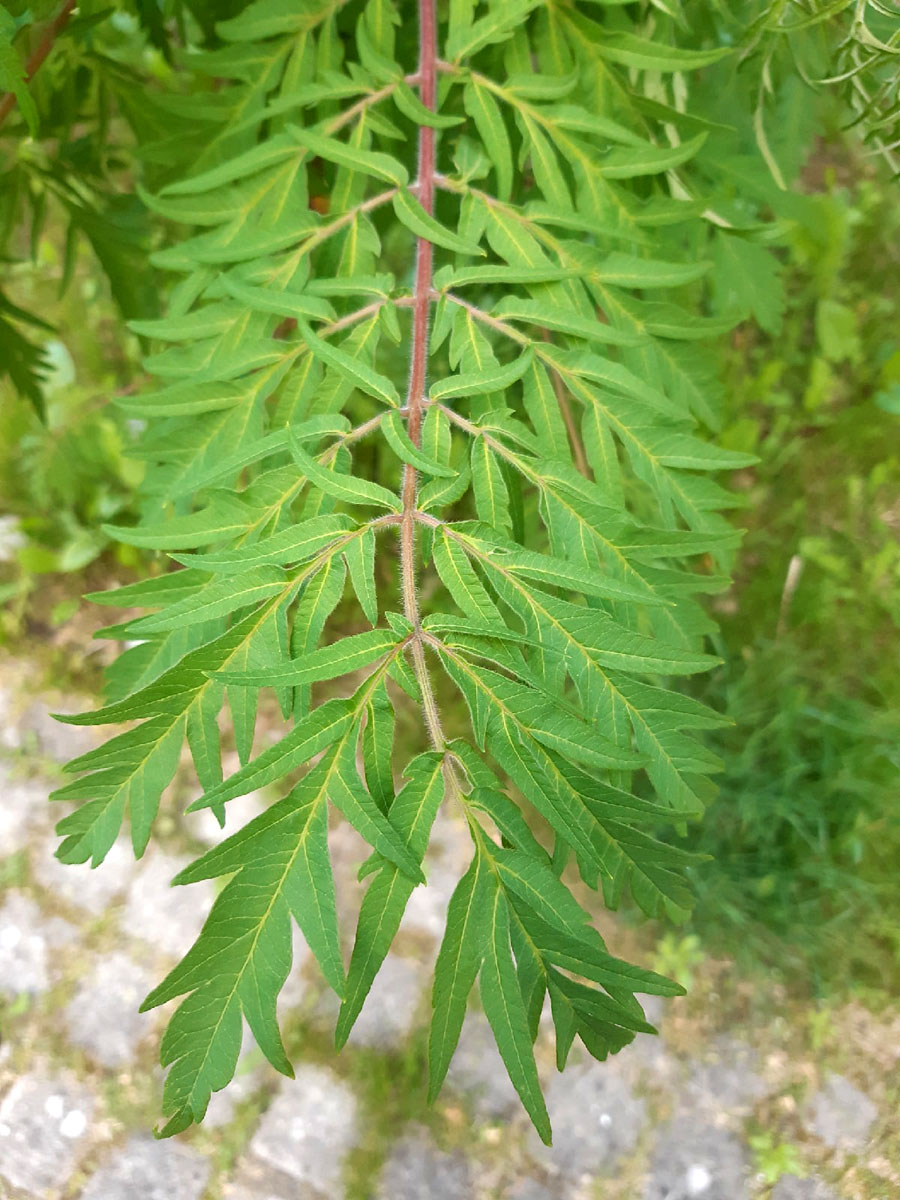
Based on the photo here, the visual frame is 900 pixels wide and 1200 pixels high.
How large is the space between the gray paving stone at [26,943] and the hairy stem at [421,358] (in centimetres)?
162

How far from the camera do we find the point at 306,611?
0.66 metres

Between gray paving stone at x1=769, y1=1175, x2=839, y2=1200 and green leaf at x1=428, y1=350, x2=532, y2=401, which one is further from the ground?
green leaf at x1=428, y1=350, x2=532, y2=401

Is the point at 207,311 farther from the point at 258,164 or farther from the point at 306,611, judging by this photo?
the point at 306,611

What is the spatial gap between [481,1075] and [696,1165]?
42 cm

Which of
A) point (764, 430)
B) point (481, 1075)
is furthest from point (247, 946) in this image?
point (764, 430)

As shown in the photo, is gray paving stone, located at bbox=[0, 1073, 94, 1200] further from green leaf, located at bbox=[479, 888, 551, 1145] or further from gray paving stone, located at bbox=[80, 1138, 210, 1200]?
green leaf, located at bbox=[479, 888, 551, 1145]

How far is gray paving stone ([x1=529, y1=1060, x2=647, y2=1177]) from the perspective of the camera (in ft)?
A: 5.34

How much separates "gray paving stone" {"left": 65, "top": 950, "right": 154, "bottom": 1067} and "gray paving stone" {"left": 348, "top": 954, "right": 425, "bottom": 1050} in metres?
0.45

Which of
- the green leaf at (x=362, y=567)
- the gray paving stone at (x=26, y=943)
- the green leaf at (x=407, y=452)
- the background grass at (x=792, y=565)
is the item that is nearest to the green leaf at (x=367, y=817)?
the green leaf at (x=362, y=567)

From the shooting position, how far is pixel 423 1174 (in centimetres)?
163

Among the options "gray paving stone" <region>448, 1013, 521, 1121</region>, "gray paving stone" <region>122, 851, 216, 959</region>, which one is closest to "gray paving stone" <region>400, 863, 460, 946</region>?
"gray paving stone" <region>448, 1013, 521, 1121</region>

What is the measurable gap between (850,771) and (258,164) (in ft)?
5.12

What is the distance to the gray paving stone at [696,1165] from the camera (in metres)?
1.59

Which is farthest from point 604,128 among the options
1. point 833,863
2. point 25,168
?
point 833,863
